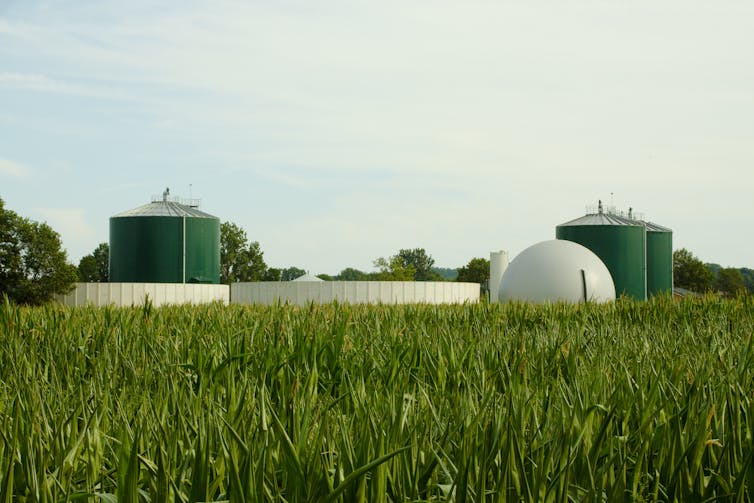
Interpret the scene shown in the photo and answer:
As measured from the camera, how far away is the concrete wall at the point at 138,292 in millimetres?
34500

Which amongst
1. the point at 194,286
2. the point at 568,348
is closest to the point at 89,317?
the point at 568,348

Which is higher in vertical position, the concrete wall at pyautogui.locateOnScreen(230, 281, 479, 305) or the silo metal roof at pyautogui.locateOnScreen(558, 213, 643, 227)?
the silo metal roof at pyautogui.locateOnScreen(558, 213, 643, 227)

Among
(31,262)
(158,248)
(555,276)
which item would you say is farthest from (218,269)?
(555,276)

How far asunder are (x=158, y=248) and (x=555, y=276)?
25362 mm

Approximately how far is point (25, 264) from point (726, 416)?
40527 mm

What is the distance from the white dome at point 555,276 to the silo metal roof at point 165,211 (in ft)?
80.2

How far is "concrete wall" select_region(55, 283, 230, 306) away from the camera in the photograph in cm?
3450

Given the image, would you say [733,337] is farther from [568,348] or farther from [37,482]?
[37,482]

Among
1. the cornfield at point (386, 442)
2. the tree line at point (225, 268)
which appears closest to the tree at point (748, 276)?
the tree line at point (225, 268)

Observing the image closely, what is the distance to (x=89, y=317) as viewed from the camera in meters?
7.68

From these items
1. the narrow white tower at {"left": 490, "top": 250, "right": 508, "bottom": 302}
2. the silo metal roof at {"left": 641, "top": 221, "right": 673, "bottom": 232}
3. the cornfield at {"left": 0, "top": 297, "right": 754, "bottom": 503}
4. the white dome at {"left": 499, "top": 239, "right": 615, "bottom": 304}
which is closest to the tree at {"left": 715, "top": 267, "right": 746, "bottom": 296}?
the silo metal roof at {"left": 641, "top": 221, "right": 673, "bottom": 232}

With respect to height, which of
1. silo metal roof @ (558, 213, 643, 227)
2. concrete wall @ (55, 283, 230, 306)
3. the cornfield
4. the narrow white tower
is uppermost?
silo metal roof @ (558, 213, 643, 227)

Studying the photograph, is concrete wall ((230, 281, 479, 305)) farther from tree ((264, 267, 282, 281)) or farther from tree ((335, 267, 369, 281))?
tree ((335, 267, 369, 281))

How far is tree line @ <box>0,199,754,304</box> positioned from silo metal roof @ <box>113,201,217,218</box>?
4.37m
